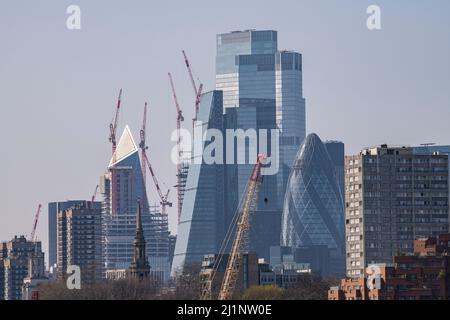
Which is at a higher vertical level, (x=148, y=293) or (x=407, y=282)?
(x=407, y=282)

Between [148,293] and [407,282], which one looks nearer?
[148,293]

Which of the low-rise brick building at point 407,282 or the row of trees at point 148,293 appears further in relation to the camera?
the low-rise brick building at point 407,282

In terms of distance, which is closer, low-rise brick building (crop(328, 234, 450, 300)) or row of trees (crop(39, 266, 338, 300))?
row of trees (crop(39, 266, 338, 300))
